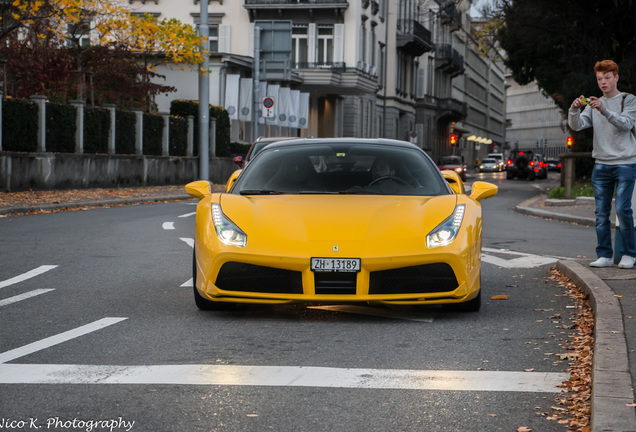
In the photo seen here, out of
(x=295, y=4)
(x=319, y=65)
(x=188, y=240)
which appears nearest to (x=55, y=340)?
(x=188, y=240)

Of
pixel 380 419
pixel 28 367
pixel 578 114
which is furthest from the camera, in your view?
pixel 578 114

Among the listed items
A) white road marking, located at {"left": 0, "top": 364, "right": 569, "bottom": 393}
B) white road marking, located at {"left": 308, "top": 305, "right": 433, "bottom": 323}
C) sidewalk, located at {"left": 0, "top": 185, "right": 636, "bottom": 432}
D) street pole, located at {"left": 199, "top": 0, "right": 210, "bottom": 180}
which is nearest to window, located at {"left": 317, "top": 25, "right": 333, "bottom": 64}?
street pole, located at {"left": 199, "top": 0, "right": 210, "bottom": 180}

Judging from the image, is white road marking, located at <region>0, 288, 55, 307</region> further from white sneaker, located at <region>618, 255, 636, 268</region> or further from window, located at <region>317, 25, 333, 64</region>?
window, located at <region>317, 25, 333, 64</region>

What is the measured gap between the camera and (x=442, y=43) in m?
94.0

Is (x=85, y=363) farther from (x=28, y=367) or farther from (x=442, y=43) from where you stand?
(x=442, y=43)

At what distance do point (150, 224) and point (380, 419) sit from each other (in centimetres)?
1313

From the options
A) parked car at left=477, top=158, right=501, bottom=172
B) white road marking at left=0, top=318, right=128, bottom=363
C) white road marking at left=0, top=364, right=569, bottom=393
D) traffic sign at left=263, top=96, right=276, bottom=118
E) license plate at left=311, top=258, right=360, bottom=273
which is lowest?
parked car at left=477, top=158, right=501, bottom=172

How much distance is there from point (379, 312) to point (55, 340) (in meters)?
2.36

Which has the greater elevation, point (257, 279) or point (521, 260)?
point (257, 279)

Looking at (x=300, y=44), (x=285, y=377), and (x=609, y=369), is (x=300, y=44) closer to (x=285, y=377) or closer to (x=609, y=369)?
(x=285, y=377)

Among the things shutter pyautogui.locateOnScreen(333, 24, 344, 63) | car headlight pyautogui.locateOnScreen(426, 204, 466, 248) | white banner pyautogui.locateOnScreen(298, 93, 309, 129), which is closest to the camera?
car headlight pyautogui.locateOnScreen(426, 204, 466, 248)

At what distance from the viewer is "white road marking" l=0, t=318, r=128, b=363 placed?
6.16 meters

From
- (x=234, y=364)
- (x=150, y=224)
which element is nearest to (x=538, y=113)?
(x=150, y=224)

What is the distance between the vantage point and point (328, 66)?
57031 millimetres
